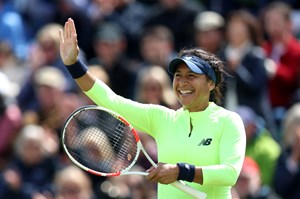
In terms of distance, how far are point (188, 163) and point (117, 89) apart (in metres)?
5.06

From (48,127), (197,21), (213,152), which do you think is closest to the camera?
(213,152)

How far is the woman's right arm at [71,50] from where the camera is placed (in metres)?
6.11

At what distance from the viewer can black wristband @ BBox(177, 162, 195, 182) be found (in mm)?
5609

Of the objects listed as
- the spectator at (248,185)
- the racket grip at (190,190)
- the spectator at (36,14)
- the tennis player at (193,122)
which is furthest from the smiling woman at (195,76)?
the spectator at (36,14)

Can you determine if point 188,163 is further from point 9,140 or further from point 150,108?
point 9,140

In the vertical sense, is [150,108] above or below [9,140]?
above

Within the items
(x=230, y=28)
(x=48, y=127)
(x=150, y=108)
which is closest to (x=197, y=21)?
(x=230, y=28)

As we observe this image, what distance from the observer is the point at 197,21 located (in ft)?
36.2

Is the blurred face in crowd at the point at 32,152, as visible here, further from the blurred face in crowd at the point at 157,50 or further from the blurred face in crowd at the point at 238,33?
the blurred face in crowd at the point at 238,33

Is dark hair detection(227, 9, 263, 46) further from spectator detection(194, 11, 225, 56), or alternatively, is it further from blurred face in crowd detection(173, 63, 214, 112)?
blurred face in crowd detection(173, 63, 214, 112)

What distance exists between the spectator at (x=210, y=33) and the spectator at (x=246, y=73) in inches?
8.7

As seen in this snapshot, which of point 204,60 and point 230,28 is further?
point 230,28

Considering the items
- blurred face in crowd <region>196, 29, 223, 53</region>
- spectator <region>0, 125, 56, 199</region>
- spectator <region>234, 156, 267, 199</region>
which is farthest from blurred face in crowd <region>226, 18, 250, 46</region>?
spectator <region>0, 125, 56, 199</region>

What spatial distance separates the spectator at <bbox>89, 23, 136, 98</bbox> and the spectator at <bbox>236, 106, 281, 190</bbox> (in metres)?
1.66
